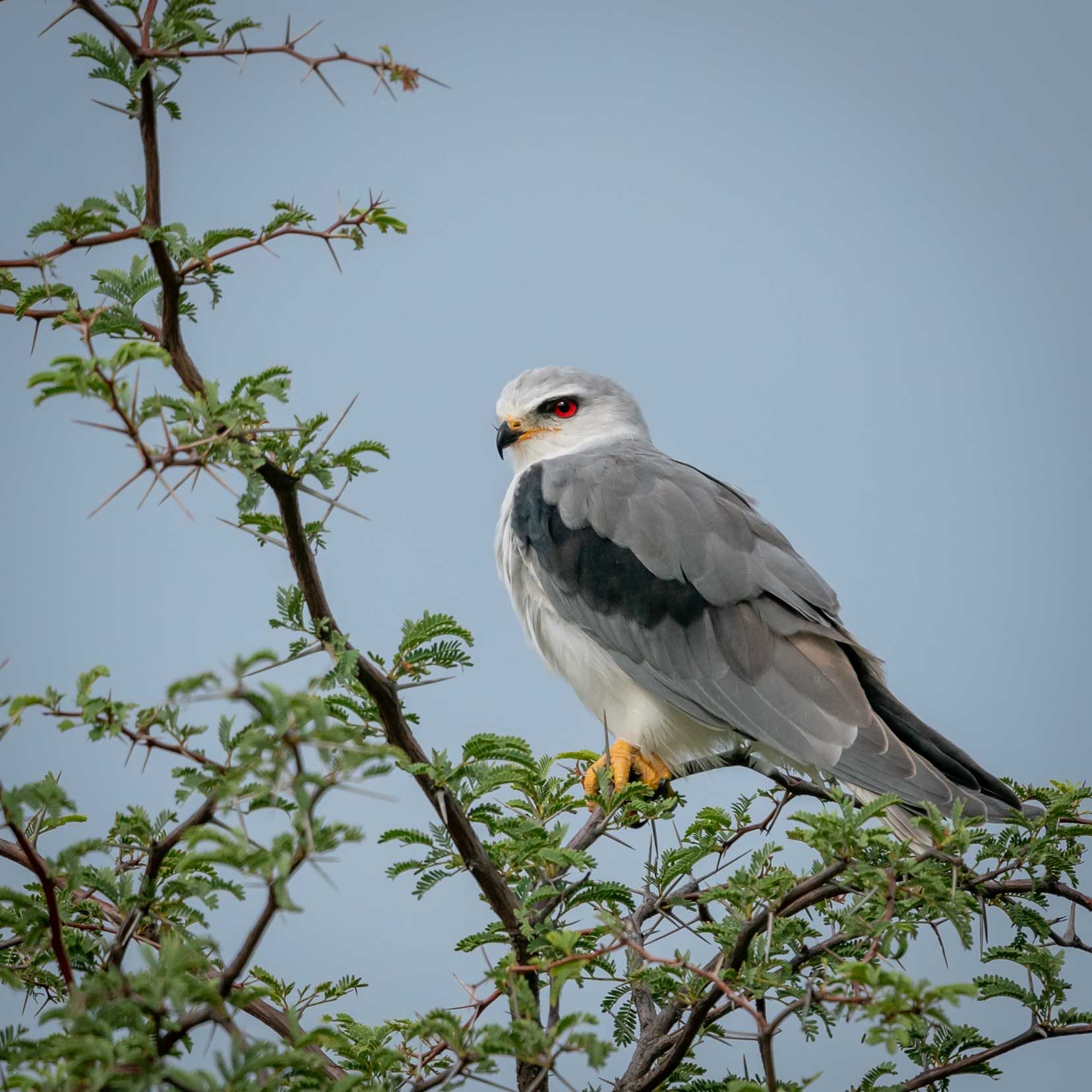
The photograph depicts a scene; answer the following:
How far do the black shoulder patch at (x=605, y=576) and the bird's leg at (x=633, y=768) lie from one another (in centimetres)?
42

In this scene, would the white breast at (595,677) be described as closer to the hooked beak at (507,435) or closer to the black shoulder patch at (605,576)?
the black shoulder patch at (605,576)

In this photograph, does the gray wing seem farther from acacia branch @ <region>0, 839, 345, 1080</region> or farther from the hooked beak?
acacia branch @ <region>0, 839, 345, 1080</region>

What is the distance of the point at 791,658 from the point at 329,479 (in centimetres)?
208

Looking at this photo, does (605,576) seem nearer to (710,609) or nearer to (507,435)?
(710,609)

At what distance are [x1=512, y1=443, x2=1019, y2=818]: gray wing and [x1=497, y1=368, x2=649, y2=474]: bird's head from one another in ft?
1.78

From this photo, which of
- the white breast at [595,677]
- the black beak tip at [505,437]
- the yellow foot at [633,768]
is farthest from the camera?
the black beak tip at [505,437]

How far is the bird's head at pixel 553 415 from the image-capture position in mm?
4355

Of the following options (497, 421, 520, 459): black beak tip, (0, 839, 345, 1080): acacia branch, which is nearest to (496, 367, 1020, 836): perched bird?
(497, 421, 520, 459): black beak tip

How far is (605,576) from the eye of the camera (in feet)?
12.1

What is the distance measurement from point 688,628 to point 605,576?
1.03 feet

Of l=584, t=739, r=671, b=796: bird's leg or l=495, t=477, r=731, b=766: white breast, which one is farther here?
l=495, t=477, r=731, b=766: white breast

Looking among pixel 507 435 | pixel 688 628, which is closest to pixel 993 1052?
pixel 688 628

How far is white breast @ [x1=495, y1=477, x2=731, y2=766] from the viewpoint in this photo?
12.3 feet

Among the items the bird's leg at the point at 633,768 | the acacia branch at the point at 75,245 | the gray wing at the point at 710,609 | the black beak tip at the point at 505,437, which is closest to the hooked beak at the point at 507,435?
the black beak tip at the point at 505,437
